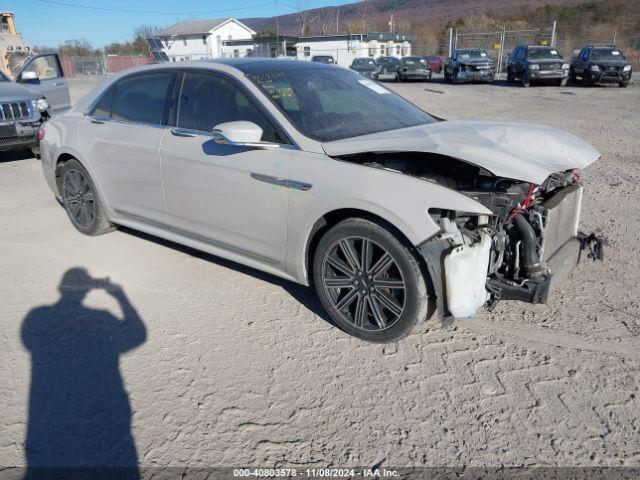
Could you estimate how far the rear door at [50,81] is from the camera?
10.7 meters

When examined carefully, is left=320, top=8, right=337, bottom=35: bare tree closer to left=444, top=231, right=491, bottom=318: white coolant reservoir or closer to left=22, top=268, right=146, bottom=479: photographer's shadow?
left=22, top=268, right=146, bottom=479: photographer's shadow

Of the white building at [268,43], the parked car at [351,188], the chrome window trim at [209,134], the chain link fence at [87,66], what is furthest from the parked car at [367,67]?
the chrome window trim at [209,134]

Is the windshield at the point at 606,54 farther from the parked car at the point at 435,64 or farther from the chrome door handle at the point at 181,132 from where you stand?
the chrome door handle at the point at 181,132

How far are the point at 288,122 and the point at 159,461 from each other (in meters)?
2.23

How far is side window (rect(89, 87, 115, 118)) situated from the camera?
5.01m

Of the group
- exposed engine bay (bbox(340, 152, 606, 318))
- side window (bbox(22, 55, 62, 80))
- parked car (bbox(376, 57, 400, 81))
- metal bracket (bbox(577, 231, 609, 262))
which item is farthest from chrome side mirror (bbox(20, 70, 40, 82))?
parked car (bbox(376, 57, 400, 81))

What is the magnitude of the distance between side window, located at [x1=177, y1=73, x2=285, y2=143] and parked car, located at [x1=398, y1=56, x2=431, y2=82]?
90.3 feet

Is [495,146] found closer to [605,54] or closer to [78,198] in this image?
[78,198]

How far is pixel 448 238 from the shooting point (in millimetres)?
3033

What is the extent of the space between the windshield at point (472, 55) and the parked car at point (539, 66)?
7.53 feet

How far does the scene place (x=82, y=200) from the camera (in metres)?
5.44

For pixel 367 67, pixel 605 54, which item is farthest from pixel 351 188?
pixel 367 67

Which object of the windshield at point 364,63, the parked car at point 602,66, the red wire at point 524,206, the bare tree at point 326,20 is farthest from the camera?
the bare tree at point 326,20

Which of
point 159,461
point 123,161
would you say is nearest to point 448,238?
point 159,461
